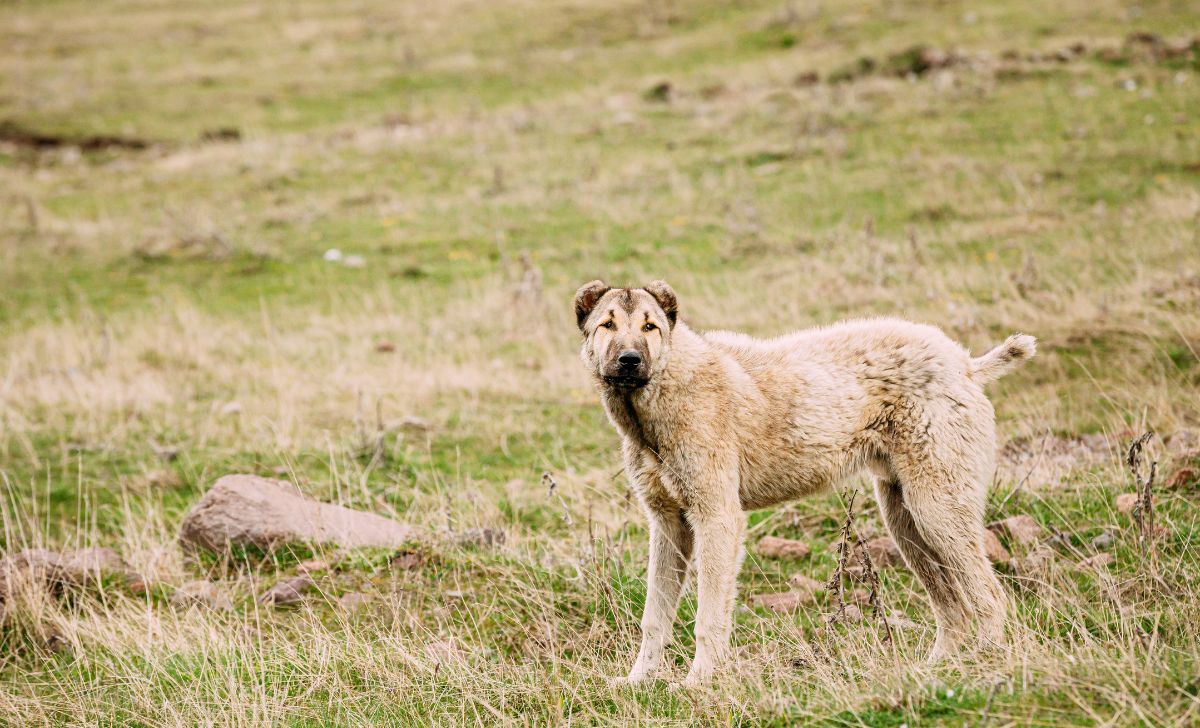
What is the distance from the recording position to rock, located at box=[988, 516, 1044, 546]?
20.8 ft

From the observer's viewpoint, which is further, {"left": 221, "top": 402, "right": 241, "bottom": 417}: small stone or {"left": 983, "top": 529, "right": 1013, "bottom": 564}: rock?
{"left": 221, "top": 402, "right": 241, "bottom": 417}: small stone

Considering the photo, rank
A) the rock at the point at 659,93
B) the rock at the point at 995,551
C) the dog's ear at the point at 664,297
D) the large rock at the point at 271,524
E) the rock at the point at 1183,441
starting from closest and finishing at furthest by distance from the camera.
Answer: the dog's ear at the point at 664,297, the rock at the point at 995,551, the rock at the point at 1183,441, the large rock at the point at 271,524, the rock at the point at 659,93

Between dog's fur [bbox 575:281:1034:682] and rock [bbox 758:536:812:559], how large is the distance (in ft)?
3.53

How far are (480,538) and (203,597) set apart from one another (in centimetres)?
196

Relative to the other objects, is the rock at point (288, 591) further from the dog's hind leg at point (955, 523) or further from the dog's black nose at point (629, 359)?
the dog's hind leg at point (955, 523)

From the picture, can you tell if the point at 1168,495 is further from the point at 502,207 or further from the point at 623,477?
the point at 502,207

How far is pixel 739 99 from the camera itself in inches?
1001

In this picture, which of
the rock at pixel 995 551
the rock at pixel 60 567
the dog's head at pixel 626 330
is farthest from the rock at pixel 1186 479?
the rock at pixel 60 567

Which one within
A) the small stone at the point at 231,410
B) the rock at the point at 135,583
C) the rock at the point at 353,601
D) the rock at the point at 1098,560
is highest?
the rock at the point at 1098,560

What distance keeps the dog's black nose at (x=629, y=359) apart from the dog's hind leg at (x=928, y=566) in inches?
70.1

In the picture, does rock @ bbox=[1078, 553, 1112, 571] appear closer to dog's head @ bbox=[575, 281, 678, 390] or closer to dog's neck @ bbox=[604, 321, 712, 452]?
dog's neck @ bbox=[604, 321, 712, 452]

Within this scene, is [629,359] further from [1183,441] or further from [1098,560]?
[1183,441]

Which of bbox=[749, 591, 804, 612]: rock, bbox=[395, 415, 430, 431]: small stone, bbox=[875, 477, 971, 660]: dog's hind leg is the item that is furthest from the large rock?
bbox=[875, 477, 971, 660]: dog's hind leg

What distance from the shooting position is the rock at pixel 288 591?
6.65m
